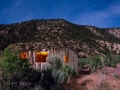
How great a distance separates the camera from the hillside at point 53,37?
4541 centimetres

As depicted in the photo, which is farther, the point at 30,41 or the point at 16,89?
the point at 30,41

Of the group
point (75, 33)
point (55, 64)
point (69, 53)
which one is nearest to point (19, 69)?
point (55, 64)

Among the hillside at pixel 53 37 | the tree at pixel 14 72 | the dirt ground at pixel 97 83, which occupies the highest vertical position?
the hillside at pixel 53 37

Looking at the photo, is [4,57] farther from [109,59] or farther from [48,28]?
[48,28]

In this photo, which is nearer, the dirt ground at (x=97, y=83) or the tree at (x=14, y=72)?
the tree at (x=14, y=72)

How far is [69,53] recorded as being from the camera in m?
19.9

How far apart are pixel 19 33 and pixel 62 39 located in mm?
10274

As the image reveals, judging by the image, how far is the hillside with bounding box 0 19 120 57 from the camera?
4541 cm

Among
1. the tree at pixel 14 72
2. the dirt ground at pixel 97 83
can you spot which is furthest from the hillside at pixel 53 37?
the tree at pixel 14 72

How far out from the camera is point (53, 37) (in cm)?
4894

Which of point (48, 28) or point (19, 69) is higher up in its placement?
point (48, 28)

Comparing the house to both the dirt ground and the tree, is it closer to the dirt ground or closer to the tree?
the dirt ground

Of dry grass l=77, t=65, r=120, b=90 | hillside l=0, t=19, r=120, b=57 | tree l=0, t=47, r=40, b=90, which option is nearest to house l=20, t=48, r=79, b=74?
dry grass l=77, t=65, r=120, b=90

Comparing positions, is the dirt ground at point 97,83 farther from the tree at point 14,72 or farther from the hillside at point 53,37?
the hillside at point 53,37
